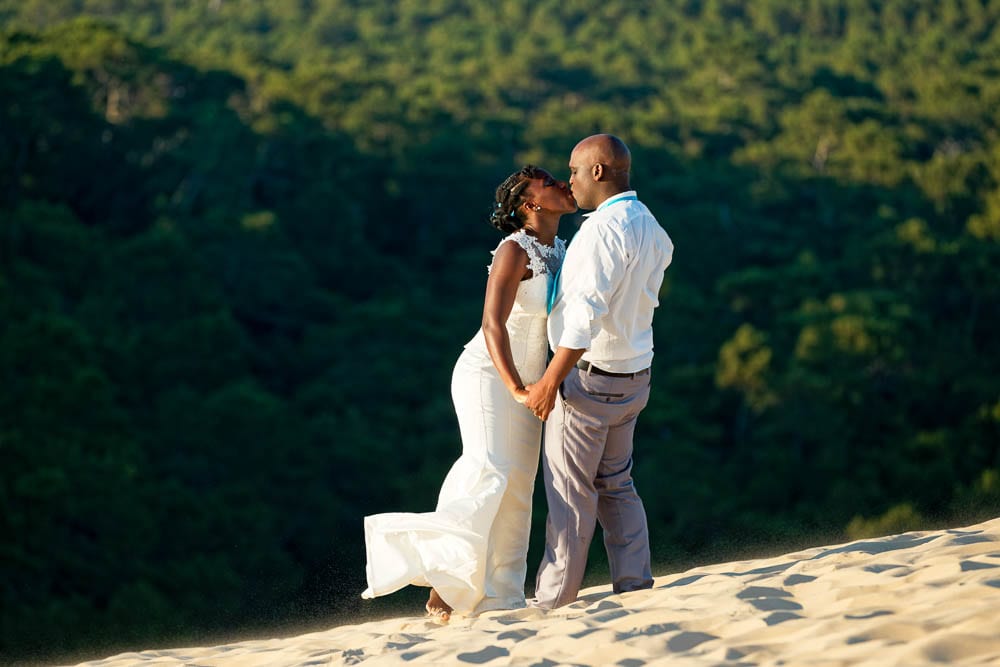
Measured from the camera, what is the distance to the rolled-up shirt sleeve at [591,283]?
4059mm

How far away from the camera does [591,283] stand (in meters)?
4.07

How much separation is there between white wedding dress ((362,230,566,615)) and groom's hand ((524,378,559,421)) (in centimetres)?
17

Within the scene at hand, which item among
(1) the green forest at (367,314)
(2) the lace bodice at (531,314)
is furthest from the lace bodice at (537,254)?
(1) the green forest at (367,314)

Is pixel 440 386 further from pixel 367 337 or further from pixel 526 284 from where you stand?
pixel 526 284

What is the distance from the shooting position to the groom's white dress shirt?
4.07 metres

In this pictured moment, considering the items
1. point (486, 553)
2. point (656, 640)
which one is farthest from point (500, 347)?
point (656, 640)

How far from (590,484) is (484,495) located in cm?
33

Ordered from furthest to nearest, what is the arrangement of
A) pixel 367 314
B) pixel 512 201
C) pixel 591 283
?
pixel 367 314
pixel 512 201
pixel 591 283

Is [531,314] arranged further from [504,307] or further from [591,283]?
[591,283]

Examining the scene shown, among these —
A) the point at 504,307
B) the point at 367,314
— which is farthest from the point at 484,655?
the point at 367,314

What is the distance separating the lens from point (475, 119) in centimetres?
3875

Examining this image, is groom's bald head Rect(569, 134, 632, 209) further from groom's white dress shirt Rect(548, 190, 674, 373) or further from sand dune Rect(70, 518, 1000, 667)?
sand dune Rect(70, 518, 1000, 667)

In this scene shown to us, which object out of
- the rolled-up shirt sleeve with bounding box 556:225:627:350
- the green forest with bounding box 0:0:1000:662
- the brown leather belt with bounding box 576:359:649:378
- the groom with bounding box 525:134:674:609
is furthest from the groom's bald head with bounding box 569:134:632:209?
the green forest with bounding box 0:0:1000:662

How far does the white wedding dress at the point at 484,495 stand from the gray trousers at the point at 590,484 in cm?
12
